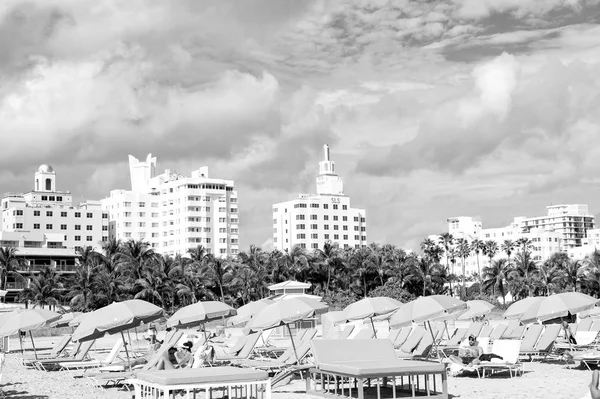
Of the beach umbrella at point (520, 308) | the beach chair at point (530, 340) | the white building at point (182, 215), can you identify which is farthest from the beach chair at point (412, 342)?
the white building at point (182, 215)

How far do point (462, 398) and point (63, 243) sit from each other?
97.2m

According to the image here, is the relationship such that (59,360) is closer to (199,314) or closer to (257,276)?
(199,314)

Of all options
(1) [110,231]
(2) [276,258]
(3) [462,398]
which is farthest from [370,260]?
(3) [462,398]

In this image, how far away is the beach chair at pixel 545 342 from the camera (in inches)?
740

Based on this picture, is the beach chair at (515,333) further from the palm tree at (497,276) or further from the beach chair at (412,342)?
the palm tree at (497,276)

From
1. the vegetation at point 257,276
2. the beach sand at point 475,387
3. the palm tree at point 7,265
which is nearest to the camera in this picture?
the beach sand at point 475,387

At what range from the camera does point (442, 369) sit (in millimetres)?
11211

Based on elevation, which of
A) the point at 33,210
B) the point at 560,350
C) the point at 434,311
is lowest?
the point at 560,350

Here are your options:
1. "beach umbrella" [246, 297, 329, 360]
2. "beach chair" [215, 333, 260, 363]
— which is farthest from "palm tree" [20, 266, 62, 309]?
"beach umbrella" [246, 297, 329, 360]

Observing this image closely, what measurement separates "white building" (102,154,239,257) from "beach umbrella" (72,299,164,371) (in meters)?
99.3

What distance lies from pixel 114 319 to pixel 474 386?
7577 mm

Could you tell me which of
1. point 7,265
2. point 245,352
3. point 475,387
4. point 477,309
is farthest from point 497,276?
point 475,387

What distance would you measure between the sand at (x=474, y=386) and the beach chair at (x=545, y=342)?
34cm

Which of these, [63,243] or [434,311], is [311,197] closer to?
[63,243]
